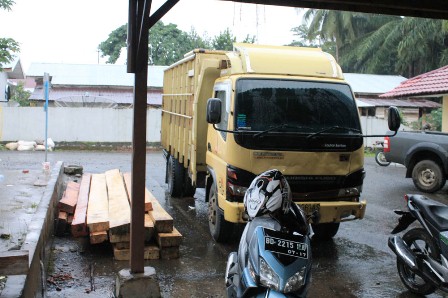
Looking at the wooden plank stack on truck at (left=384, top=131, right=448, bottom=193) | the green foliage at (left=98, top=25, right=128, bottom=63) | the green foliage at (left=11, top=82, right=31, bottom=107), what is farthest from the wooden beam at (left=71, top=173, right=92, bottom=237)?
the green foliage at (left=98, top=25, right=128, bottom=63)

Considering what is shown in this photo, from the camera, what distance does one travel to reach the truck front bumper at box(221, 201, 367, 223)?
620cm

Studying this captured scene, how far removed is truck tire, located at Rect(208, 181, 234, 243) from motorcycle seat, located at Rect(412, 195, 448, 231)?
2.74 m

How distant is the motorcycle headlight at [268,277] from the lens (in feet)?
9.95

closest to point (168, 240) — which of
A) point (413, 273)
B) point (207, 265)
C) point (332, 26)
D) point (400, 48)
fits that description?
point (207, 265)

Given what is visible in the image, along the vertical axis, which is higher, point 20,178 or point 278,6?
point 278,6

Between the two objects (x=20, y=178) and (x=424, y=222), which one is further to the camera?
(x=20, y=178)

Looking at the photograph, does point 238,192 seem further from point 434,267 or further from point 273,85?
point 434,267

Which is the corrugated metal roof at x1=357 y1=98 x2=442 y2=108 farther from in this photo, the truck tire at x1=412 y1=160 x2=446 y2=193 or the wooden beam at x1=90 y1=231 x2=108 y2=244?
the wooden beam at x1=90 y1=231 x2=108 y2=244

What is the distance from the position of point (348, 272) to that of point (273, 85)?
273cm

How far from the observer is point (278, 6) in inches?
231

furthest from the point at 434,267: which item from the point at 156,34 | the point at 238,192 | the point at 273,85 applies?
the point at 156,34

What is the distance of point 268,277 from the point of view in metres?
3.07

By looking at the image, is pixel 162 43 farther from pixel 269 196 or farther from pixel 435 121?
pixel 269 196

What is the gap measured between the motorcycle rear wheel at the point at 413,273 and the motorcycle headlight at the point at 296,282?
258cm
